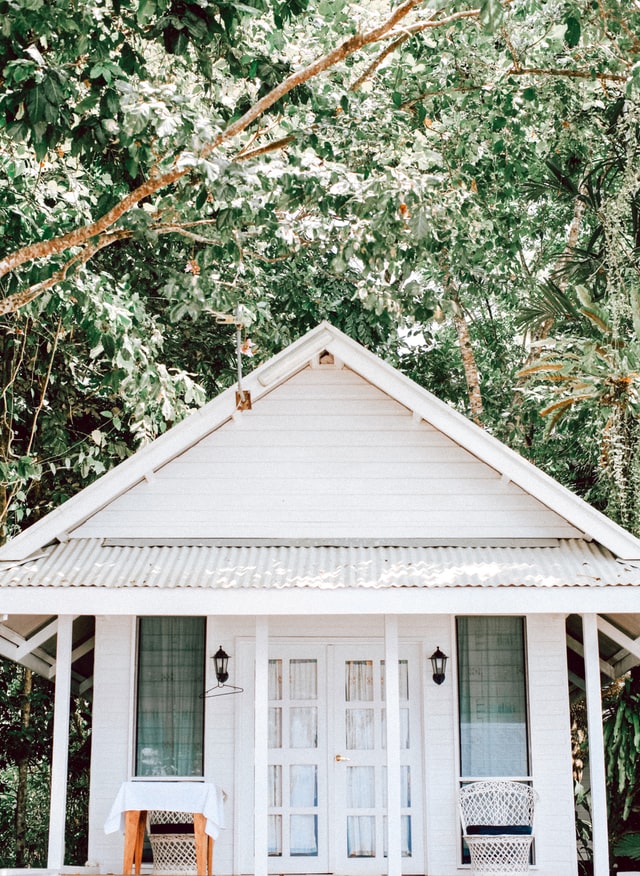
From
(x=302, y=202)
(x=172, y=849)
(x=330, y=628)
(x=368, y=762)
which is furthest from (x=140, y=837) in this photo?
(x=302, y=202)

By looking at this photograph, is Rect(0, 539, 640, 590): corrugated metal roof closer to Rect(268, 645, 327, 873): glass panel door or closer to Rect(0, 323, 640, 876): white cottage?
Rect(0, 323, 640, 876): white cottage

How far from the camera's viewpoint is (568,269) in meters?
14.2

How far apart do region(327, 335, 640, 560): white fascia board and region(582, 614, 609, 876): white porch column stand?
2.71ft

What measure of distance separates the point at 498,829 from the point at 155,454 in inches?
189

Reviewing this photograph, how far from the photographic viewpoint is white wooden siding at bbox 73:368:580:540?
997 centimetres

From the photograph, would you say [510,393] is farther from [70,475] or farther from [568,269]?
[70,475]

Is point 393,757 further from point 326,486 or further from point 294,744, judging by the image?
point 326,486

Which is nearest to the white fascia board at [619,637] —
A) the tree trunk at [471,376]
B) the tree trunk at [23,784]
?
the tree trunk at [471,376]

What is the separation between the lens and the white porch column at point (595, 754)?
27.9 ft

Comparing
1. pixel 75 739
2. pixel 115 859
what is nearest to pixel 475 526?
pixel 115 859

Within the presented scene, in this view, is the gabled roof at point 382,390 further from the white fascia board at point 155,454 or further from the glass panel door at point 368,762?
the glass panel door at point 368,762

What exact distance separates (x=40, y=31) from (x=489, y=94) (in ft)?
20.5

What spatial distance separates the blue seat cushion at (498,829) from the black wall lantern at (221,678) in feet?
8.39

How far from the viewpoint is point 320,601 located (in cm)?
855
